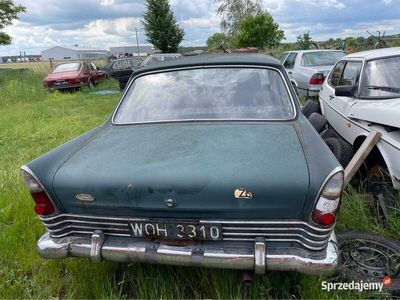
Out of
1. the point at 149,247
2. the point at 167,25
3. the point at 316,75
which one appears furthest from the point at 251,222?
the point at 167,25

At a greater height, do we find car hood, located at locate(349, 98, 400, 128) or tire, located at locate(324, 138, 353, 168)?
car hood, located at locate(349, 98, 400, 128)

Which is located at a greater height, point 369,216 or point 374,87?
point 374,87

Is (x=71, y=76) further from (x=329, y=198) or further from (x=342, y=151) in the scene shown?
(x=329, y=198)

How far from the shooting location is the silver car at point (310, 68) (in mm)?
8875

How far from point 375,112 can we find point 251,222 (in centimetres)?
223

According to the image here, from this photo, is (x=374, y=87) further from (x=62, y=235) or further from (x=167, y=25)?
(x=167, y=25)

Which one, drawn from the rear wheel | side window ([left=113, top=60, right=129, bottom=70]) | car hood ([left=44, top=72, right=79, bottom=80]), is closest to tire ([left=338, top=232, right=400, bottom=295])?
the rear wheel

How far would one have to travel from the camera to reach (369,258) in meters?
2.78

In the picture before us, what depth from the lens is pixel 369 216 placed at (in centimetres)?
342

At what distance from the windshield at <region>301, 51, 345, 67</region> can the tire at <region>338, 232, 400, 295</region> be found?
325 inches

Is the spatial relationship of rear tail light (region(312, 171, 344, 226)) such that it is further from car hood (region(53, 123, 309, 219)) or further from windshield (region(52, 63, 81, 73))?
windshield (region(52, 63, 81, 73))

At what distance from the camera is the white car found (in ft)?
10.7

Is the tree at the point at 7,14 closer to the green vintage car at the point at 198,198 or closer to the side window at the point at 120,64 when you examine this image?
the side window at the point at 120,64

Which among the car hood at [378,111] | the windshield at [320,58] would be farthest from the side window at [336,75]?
the windshield at [320,58]
